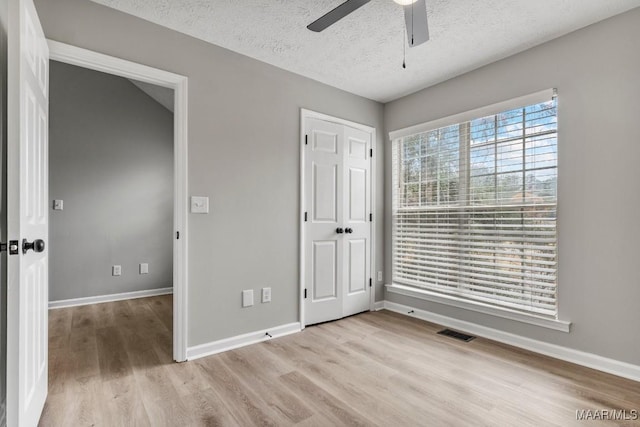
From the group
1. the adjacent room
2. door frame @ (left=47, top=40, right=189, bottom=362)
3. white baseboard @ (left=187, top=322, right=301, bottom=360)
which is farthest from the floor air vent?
door frame @ (left=47, top=40, right=189, bottom=362)

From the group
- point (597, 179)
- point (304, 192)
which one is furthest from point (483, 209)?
point (304, 192)

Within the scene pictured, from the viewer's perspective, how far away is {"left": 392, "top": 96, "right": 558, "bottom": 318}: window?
2619 mm

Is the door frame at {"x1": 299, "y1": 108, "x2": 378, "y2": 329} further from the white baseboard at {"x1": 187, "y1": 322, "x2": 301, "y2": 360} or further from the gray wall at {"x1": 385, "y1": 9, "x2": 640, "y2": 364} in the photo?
the gray wall at {"x1": 385, "y1": 9, "x2": 640, "y2": 364}

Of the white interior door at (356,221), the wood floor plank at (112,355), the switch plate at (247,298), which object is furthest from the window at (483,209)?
the wood floor plank at (112,355)

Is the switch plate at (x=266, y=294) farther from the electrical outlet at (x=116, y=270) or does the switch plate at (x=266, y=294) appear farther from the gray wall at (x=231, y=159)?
the electrical outlet at (x=116, y=270)

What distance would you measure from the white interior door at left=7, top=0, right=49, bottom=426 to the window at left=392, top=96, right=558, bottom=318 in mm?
3138

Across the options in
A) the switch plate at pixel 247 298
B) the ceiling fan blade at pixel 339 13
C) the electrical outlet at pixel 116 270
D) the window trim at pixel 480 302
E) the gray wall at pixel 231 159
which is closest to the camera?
the ceiling fan blade at pixel 339 13

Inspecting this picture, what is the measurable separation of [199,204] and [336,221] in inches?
56.9

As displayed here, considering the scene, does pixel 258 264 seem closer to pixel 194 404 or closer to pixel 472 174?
pixel 194 404

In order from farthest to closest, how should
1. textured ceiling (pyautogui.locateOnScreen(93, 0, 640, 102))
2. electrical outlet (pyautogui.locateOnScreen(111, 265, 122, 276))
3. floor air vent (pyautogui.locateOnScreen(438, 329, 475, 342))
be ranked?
electrical outlet (pyautogui.locateOnScreen(111, 265, 122, 276)) → floor air vent (pyautogui.locateOnScreen(438, 329, 475, 342)) → textured ceiling (pyautogui.locateOnScreen(93, 0, 640, 102))

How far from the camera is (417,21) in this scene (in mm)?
1780

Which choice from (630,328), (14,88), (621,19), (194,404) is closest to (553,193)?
(630,328)

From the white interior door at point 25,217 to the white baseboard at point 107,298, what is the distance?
2592 mm

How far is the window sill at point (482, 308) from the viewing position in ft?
8.27
